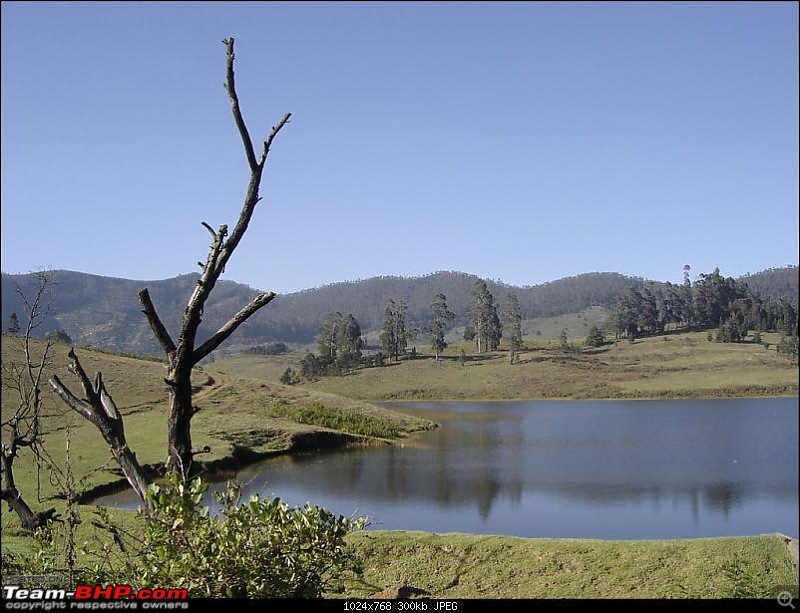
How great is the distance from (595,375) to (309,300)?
124 meters

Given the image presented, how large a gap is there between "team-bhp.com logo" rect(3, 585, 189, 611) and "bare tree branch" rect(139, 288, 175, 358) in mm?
1270

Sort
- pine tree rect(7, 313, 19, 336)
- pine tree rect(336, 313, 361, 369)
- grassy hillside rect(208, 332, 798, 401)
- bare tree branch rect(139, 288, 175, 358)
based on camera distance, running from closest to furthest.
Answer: bare tree branch rect(139, 288, 175, 358) → pine tree rect(7, 313, 19, 336) → grassy hillside rect(208, 332, 798, 401) → pine tree rect(336, 313, 361, 369)

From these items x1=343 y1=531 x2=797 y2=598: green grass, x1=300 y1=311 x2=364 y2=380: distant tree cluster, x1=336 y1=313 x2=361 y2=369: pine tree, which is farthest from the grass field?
x1=336 y1=313 x2=361 y2=369: pine tree

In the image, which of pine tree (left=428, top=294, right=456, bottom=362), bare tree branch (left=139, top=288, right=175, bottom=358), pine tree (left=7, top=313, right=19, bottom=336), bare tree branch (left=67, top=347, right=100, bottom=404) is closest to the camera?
bare tree branch (left=139, top=288, right=175, bottom=358)

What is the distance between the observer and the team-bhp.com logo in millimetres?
3129

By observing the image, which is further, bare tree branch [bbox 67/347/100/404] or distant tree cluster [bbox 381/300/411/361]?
distant tree cluster [bbox 381/300/411/361]

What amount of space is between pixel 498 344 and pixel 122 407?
45.1 m

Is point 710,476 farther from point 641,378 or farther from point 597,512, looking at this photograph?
point 641,378

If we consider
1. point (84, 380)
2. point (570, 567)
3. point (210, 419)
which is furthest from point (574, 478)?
point (84, 380)

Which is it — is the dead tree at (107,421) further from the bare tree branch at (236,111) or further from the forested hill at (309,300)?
the forested hill at (309,300)

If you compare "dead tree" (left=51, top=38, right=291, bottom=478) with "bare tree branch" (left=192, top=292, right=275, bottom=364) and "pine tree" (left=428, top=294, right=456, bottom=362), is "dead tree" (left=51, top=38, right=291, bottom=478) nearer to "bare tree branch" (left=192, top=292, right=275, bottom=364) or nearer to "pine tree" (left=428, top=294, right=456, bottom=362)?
"bare tree branch" (left=192, top=292, right=275, bottom=364)

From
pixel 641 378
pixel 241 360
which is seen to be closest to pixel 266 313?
pixel 241 360

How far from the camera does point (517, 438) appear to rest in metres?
26.0
